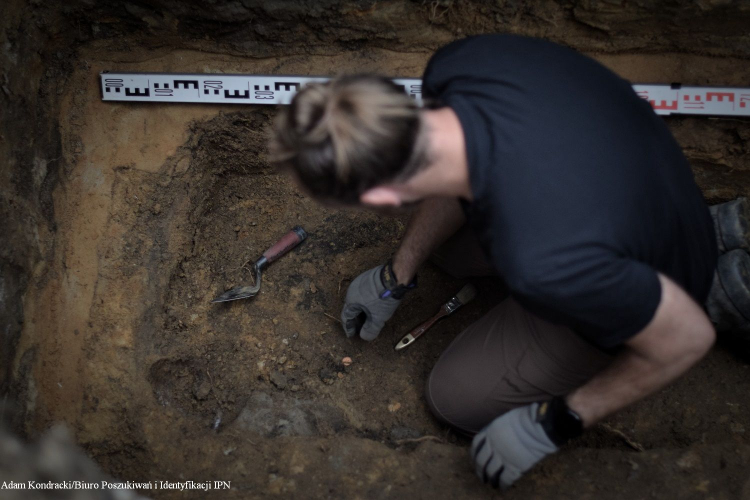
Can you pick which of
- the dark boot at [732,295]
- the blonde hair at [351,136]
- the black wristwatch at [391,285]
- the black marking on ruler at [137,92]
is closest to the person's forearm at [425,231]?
the black wristwatch at [391,285]

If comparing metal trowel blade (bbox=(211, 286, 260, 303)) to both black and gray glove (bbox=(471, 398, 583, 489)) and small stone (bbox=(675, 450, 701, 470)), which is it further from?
small stone (bbox=(675, 450, 701, 470))

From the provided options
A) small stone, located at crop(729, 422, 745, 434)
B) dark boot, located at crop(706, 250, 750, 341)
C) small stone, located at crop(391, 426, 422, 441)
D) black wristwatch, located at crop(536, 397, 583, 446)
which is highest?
dark boot, located at crop(706, 250, 750, 341)

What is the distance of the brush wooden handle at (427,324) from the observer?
2666 mm

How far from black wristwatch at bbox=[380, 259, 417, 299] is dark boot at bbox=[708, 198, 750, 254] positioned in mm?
1333

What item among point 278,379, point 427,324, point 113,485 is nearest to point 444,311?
point 427,324

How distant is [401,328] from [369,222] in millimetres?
568

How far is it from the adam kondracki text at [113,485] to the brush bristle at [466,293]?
1.26 m

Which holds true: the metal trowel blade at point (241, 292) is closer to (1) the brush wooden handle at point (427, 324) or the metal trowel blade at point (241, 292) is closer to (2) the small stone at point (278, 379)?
(2) the small stone at point (278, 379)

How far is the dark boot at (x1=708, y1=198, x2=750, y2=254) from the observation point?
2420 millimetres

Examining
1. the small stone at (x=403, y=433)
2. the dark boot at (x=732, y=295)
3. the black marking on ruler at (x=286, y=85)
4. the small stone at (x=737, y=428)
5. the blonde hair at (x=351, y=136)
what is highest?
the blonde hair at (x=351, y=136)

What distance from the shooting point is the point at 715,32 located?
2551 millimetres

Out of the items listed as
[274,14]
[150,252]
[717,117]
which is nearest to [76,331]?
[150,252]

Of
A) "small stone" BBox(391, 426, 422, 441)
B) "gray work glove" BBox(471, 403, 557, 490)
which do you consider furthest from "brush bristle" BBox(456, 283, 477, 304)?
"gray work glove" BBox(471, 403, 557, 490)

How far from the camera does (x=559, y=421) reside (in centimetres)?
189
